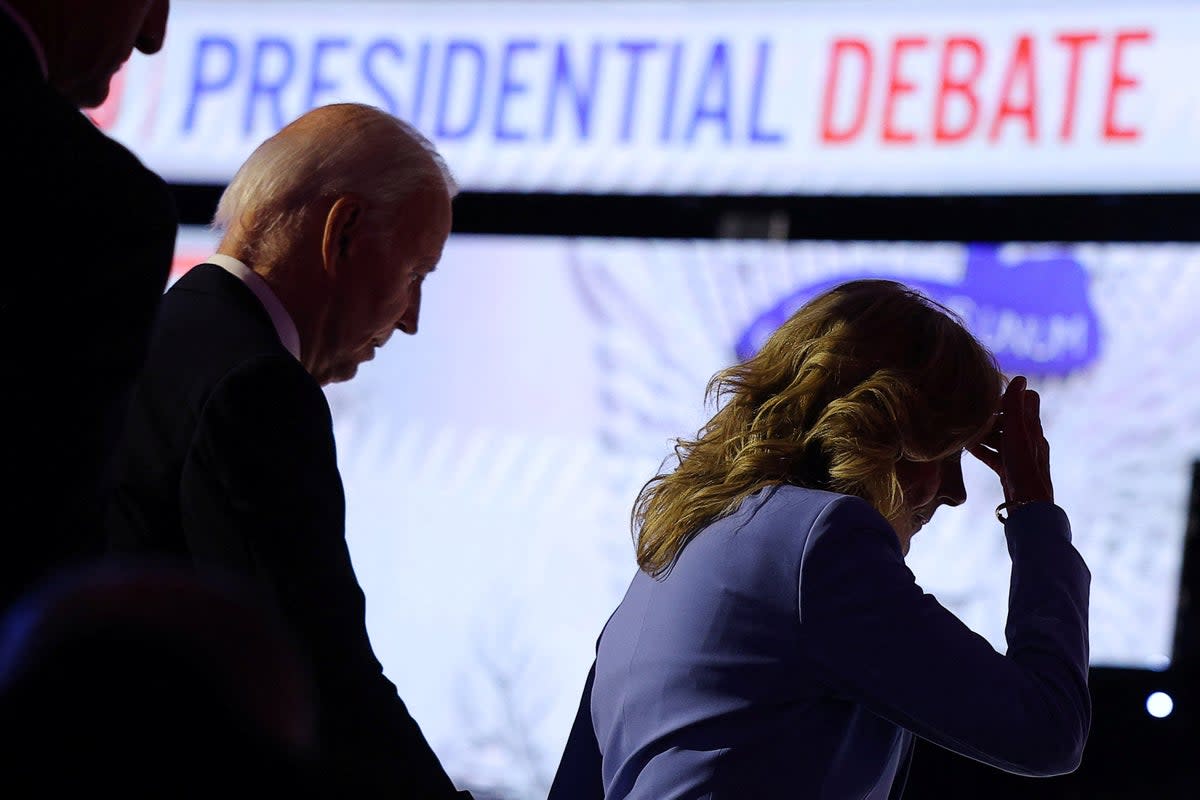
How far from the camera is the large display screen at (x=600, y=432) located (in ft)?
9.87

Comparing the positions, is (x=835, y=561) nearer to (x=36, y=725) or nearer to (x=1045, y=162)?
(x=36, y=725)

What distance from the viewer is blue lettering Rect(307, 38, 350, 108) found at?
11.7ft

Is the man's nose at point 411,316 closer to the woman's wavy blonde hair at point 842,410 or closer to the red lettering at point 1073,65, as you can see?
the woman's wavy blonde hair at point 842,410

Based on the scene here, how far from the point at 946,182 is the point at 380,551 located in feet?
5.11

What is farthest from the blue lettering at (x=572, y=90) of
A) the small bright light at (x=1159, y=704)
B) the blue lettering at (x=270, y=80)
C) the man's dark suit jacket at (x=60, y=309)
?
the man's dark suit jacket at (x=60, y=309)

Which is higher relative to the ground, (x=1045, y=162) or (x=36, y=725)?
(x=1045, y=162)

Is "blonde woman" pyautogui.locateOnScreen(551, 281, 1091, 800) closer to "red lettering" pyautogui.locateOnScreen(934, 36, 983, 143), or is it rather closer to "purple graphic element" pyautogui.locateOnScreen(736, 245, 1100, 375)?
"purple graphic element" pyautogui.locateOnScreen(736, 245, 1100, 375)

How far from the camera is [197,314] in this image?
1.44 meters

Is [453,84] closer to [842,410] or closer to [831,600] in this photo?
[842,410]

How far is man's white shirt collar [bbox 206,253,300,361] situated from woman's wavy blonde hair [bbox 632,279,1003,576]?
41 centimetres

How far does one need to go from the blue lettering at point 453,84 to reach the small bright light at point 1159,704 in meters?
2.09

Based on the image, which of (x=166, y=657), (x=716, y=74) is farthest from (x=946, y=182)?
(x=166, y=657)

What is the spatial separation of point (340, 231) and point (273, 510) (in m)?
0.40

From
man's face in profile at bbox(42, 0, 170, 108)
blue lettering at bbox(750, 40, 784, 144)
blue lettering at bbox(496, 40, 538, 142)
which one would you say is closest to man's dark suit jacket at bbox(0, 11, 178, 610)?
man's face in profile at bbox(42, 0, 170, 108)
